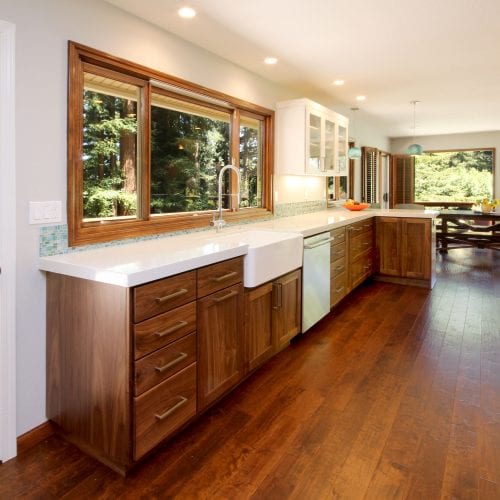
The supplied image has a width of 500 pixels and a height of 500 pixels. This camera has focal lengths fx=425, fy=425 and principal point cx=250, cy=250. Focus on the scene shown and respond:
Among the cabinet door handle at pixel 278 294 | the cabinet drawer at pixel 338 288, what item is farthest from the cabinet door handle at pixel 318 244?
the cabinet door handle at pixel 278 294

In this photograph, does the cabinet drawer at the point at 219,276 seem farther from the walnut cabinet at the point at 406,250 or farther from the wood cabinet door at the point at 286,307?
the walnut cabinet at the point at 406,250

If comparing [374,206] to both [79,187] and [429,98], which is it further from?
[79,187]

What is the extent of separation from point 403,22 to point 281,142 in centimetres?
173

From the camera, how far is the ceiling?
2.76 meters

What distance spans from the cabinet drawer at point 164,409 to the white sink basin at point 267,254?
0.74 metres

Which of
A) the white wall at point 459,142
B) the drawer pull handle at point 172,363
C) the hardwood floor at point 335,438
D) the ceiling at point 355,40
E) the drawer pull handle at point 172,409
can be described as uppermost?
the white wall at point 459,142

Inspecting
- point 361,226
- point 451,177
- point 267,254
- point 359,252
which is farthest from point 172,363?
point 451,177

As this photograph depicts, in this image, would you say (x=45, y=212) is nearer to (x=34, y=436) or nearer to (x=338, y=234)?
(x=34, y=436)

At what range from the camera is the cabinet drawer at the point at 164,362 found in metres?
1.86

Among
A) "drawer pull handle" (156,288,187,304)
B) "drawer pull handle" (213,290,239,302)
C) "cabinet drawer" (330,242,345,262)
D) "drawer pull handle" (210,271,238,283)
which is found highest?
"cabinet drawer" (330,242,345,262)

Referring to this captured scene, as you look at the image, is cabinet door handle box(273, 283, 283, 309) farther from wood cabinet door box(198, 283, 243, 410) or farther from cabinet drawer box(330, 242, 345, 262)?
cabinet drawer box(330, 242, 345, 262)

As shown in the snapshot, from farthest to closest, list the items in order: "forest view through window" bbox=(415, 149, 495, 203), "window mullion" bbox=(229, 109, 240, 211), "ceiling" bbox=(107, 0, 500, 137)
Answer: "forest view through window" bbox=(415, 149, 495, 203) → "window mullion" bbox=(229, 109, 240, 211) → "ceiling" bbox=(107, 0, 500, 137)

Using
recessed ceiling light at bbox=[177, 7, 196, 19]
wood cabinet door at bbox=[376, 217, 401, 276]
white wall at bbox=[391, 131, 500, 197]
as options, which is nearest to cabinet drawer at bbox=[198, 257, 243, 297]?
recessed ceiling light at bbox=[177, 7, 196, 19]

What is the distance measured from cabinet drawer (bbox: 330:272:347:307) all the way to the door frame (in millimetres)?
2866
